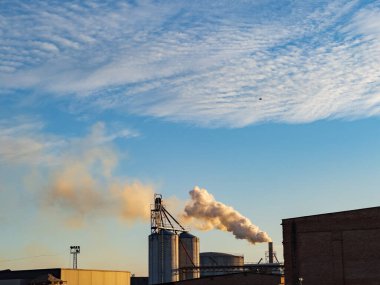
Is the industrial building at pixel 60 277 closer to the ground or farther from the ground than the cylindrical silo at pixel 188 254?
closer to the ground

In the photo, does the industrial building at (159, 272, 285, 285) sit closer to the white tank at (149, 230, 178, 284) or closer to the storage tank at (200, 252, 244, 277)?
the white tank at (149, 230, 178, 284)

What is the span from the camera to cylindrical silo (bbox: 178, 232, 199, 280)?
299 feet

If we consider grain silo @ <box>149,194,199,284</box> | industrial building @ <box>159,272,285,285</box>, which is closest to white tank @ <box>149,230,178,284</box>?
grain silo @ <box>149,194,199,284</box>

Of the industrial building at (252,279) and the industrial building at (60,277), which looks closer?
the industrial building at (252,279)

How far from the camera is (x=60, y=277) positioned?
71.8 m

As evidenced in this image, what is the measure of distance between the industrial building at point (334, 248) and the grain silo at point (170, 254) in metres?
29.6

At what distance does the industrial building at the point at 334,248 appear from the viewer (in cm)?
5672

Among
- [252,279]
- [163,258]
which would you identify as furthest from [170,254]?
[252,279]

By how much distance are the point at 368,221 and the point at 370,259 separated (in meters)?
3.37

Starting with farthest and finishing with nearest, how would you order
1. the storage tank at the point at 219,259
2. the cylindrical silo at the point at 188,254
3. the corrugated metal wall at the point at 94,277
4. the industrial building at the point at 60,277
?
the storage tank at the point at 219,259
the cylindrical silo at the point at 188,254
the corrugated metal wall at the point at 94,277
the industrial building at the point at 60,277

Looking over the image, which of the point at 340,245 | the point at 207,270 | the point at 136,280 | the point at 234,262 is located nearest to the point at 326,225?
the point at 340,245

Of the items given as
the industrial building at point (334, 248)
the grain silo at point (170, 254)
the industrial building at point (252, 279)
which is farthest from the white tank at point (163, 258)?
the industrial building at point (334, 248)

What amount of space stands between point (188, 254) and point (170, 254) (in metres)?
4.66

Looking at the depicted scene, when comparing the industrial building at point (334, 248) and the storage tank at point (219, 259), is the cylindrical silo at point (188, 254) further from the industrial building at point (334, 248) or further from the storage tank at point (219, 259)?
the industrial building at point (334, 248)
